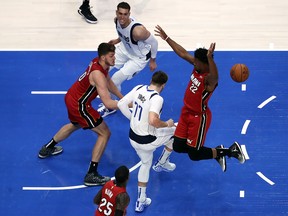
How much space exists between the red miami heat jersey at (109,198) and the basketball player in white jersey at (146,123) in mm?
1268

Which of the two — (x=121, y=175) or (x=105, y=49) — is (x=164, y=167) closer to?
(x=105, y=49)

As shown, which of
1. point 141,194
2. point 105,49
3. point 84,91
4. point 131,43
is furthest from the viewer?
point 131,43

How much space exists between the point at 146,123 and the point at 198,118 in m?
0.81

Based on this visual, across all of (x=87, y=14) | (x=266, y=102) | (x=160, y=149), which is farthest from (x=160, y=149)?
(x=87, y=14)

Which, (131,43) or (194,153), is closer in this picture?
(194,153)

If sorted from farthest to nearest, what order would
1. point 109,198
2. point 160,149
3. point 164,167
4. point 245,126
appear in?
1. point 245,126
2. point 160,149
3. point 164,167
4. point 109,198

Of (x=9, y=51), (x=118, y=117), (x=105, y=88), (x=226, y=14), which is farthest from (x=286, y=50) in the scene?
(x=9, y=51)

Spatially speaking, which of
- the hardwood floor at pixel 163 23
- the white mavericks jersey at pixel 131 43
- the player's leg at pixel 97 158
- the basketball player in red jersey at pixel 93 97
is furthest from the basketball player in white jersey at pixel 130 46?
the hardwood floor at pixel 163 23

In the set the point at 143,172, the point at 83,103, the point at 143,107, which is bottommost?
the point at 143,172

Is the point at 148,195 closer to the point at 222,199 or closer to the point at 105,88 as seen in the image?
the point at 222,199

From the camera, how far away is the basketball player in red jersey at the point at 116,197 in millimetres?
7727

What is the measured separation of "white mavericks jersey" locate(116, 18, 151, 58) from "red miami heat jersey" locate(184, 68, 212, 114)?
75.5 inches

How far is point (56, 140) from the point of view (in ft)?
34.2

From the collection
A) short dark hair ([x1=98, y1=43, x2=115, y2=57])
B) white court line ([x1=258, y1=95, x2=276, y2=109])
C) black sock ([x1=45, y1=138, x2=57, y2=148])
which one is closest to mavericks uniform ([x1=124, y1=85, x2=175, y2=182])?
short dark hair ([x1=98, y1=43, x2=115, y2=57])
